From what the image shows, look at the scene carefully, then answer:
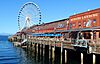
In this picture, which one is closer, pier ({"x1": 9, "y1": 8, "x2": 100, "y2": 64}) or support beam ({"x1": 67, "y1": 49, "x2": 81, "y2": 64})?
pier ({"x1": 9, "y1": 8, "x2": 100, "y2": 64})

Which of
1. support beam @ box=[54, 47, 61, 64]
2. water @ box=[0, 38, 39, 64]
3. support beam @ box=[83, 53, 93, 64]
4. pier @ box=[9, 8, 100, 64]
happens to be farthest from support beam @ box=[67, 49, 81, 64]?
water @ box=[0, 38, 39, 64]

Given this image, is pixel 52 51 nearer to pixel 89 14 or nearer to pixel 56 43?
pixel 56 43

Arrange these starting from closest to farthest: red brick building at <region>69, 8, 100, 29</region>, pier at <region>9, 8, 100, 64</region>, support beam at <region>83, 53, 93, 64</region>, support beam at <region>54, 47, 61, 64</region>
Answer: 1. pier at <region>9, 8, 100, 64</region>
2. support beam at <region>83, 53, 93, 64</region>
3. support beam at <region>54, 47, 61, 64</region>
4. red brick building at <region>69, 8, 100, 29</region>

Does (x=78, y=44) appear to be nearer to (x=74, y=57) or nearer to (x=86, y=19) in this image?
(x=74, y=57)

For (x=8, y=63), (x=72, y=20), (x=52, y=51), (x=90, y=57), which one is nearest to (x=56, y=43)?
(x=52, y=51)

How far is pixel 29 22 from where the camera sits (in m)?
114

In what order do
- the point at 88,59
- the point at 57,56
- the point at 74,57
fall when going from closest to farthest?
the point at 88,59
the point at 74,57
the point at 57,56

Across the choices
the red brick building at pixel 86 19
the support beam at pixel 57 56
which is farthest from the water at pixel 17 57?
the red brick building at pixel 86 19

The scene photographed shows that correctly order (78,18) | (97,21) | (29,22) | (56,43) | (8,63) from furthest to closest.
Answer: (29,22), (78,18), (97,21), (8,63), (56,43)

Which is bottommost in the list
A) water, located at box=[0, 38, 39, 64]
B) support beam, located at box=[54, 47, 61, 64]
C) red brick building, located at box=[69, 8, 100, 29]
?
water, located at box=[0, 38, 39, 64]

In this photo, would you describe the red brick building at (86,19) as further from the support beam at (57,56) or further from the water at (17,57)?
the water at (17,57)

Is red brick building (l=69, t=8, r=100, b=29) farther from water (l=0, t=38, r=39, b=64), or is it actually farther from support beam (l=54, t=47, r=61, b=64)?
water (l=0, t=38, r=39, b=64)

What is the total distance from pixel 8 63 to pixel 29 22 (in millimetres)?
53417

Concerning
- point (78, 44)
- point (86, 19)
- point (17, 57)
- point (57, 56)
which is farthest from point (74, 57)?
point (17, 57)
